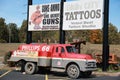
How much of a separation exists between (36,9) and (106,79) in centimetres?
1169

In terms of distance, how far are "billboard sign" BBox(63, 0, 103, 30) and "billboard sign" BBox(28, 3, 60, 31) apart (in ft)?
3.38

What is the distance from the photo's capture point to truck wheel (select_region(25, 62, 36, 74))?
76.4 ft

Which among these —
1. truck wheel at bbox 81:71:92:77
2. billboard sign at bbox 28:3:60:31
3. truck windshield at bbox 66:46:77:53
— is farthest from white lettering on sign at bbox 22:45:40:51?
billboard sign at bbox 28:3:60:31

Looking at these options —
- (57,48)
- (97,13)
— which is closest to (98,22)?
(97,13)

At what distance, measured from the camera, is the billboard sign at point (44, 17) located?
2827 cm

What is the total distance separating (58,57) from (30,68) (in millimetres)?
2336

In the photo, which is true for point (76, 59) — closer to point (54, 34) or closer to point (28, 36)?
point (28, 36)

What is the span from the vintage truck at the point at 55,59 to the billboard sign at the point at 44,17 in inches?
189

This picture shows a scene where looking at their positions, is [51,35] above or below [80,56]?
above

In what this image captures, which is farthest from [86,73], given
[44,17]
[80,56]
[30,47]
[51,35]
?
[51,35]

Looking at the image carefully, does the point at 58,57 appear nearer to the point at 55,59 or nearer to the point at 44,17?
the point at 55,59

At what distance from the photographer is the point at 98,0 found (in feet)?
82.8

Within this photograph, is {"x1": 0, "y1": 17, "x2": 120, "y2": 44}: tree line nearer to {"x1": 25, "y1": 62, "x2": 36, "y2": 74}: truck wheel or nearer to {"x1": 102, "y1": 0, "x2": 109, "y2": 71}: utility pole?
{"x1": 102, "y1": 0, "x2": 109, "y2": 71}: utility pole

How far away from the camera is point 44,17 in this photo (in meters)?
29.2
